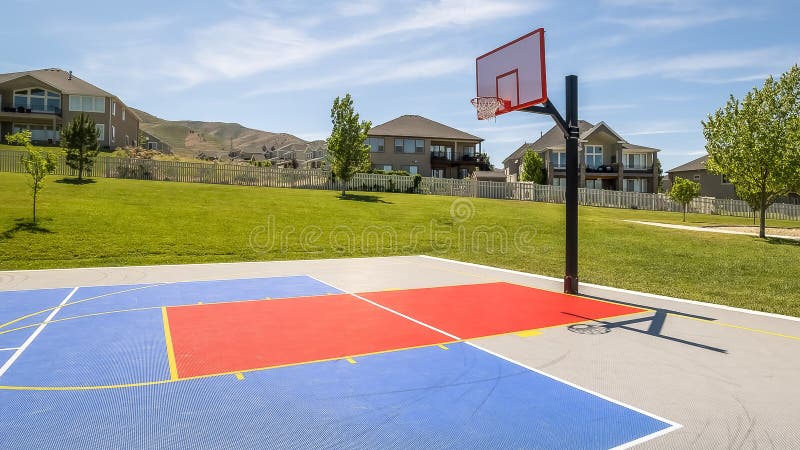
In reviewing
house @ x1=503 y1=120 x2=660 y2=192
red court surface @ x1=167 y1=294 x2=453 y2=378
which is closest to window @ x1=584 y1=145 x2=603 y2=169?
house @ x1=503 y1=120 x2=660 y2=192

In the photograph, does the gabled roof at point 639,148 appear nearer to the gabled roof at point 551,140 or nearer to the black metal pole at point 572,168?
the gabled roof at point 551,140

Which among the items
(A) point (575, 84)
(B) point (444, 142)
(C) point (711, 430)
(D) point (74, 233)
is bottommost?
(C) point (711, 430)

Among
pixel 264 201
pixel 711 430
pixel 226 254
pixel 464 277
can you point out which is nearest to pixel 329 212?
pixel 264 201

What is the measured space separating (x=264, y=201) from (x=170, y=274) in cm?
1471

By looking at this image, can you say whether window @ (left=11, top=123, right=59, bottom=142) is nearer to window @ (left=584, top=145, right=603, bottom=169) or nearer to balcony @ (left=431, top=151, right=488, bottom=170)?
balcony @ (left=431, top=151, right=488, bottom=170)

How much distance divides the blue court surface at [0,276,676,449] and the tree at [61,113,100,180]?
26.3 meters

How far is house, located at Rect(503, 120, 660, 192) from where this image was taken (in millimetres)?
53000

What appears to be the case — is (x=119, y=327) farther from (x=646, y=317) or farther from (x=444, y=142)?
(x=444, y=142)

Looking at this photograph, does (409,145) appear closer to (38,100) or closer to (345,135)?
(345,135)

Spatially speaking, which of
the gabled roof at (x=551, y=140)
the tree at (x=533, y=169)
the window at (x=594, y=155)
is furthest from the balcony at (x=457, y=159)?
the window at (x=594, y=155)

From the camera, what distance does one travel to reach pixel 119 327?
26.7 feet

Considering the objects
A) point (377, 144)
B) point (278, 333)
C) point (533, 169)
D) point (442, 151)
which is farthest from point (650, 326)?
point (442, 151)

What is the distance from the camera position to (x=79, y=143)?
29297 mm

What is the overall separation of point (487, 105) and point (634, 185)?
4934 cm
